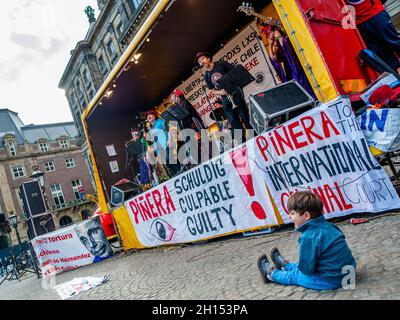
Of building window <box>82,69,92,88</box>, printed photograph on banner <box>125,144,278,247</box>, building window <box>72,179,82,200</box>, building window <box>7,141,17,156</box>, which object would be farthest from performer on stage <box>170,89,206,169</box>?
building window <box>7,141,17,156</box>

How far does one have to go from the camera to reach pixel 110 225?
32.0 ft

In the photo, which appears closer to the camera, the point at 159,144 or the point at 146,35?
the point at 146,35

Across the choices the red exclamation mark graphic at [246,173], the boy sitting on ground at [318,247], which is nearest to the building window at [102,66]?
the red exclamation mark graphic at [246,173]

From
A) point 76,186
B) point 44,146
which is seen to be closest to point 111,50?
point 76,186

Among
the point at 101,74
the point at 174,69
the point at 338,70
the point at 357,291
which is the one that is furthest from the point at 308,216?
the point at 101,74

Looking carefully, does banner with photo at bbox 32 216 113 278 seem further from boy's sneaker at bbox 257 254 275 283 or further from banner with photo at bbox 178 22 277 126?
boy's sneaker at bbox 257 254 275 283

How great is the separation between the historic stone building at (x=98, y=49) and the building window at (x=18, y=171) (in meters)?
15.5

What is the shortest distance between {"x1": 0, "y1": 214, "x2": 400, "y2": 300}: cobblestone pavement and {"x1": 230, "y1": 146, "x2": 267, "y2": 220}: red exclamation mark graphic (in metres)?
0.41

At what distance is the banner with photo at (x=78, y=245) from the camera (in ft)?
29.3

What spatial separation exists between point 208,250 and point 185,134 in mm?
3868

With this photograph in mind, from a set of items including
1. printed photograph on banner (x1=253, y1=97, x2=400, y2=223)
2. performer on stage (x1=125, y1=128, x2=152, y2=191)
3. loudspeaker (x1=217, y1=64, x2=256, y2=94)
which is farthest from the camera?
performer on stage (x1=125, y1=128, x2=152, y2=191)

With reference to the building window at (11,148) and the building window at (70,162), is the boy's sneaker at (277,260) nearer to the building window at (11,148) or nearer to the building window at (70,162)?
the building window at (70,162)

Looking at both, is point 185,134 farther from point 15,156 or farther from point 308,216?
point 15,156

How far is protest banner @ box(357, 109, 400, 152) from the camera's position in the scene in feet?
11.2
